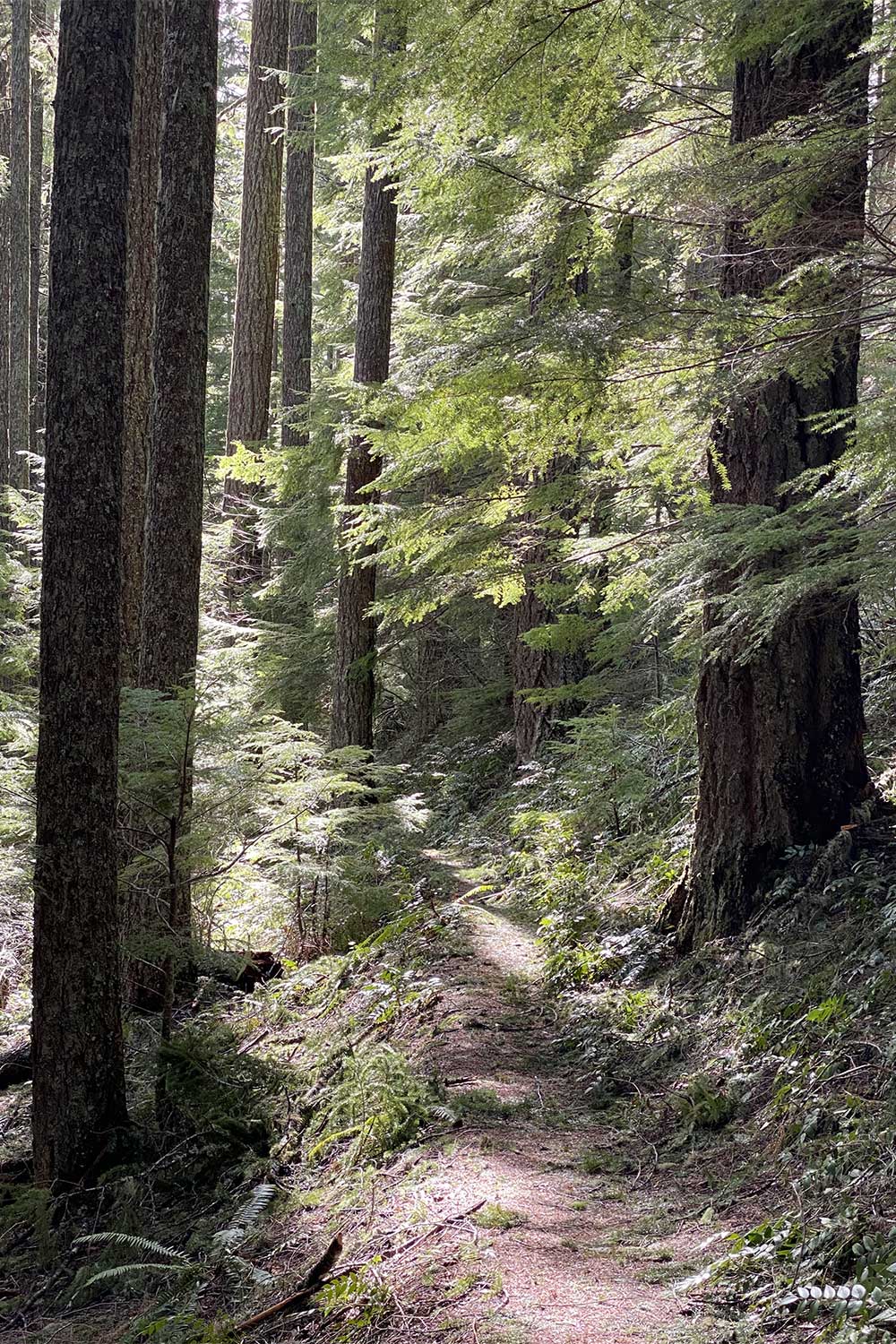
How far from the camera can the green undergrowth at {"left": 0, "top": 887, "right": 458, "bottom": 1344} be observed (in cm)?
405

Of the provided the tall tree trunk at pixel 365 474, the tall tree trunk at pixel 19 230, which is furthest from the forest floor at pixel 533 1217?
the tall tree trunk at pixel 19 230

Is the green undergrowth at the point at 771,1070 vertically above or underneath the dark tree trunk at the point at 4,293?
underneath

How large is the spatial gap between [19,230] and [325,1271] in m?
21.0

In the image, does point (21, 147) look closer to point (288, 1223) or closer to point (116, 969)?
point (116, 969)

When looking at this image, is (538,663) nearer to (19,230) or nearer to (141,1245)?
(141,1245)

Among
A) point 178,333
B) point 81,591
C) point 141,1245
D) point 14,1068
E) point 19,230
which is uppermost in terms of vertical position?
point 19,230

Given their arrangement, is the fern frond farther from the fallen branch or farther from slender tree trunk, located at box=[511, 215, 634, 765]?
slender tree trunk, located at box=[511, 215, 634, 765]

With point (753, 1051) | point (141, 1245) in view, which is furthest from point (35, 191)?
point (753, 1051)

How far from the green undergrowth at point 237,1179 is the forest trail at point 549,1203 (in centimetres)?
29

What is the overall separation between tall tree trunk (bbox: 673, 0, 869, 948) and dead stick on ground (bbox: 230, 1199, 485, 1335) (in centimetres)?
285

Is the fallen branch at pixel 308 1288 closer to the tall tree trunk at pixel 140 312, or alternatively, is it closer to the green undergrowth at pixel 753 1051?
the green undergrowth at pixel 753 1051

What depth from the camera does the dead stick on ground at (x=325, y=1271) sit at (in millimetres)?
3596

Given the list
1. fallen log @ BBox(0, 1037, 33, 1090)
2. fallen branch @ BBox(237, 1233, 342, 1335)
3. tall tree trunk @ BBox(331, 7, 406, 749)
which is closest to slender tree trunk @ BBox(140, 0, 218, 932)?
fallen log @ BBox(0, 1037, 33, 1090)

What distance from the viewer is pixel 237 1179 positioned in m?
5.13
